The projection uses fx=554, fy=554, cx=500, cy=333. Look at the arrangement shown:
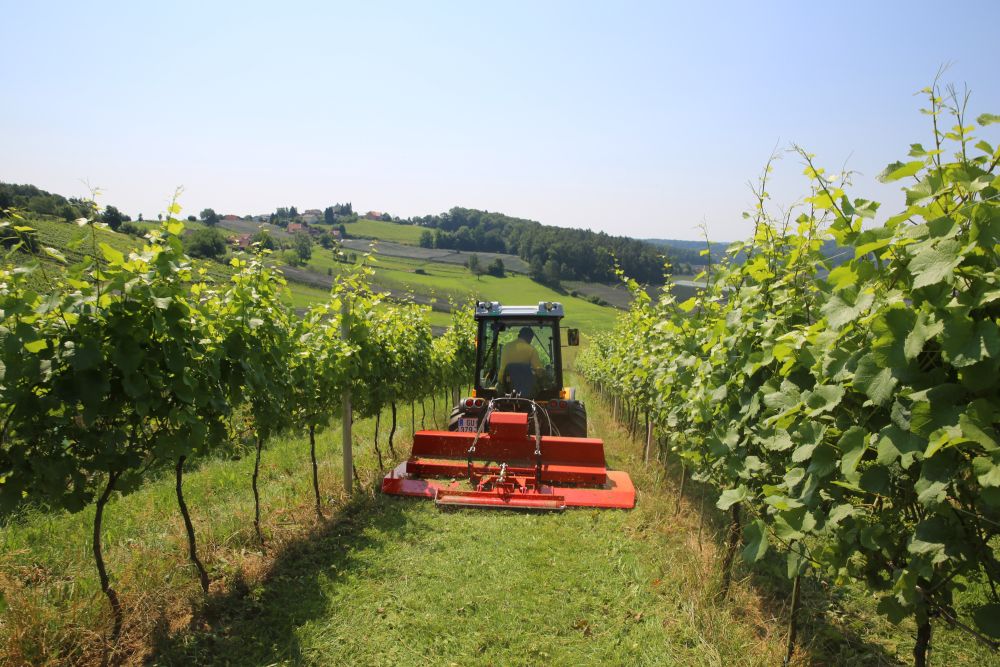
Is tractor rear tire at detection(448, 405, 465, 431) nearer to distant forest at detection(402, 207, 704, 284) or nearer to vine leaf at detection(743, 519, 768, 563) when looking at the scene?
vine leaf at detection(743, 519, 768, 563)

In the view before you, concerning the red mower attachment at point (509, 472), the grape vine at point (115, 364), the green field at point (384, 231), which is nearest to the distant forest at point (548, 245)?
the green field at point (384, 231)

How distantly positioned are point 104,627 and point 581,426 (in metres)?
5.19

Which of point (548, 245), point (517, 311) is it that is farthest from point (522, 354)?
point (548, 245)

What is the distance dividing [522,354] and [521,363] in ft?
0.41

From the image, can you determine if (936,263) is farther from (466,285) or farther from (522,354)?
(466,285)

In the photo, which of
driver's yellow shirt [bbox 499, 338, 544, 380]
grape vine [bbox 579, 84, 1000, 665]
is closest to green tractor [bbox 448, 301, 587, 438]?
driver's yellow shirt [bbox 499, 338, 544, 380]

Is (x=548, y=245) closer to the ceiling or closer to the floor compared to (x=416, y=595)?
closer to the ceiling

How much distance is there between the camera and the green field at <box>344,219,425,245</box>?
71.6 meters

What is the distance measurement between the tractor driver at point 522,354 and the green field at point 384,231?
2481 inches

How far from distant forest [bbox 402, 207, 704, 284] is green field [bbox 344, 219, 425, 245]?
2.64 m

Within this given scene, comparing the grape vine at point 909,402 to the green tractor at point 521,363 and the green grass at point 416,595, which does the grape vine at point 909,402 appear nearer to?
the green grass at point 416,595

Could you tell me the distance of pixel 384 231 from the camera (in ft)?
252

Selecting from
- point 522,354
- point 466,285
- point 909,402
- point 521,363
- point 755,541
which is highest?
point 909,402

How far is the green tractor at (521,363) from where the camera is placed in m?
7.18
